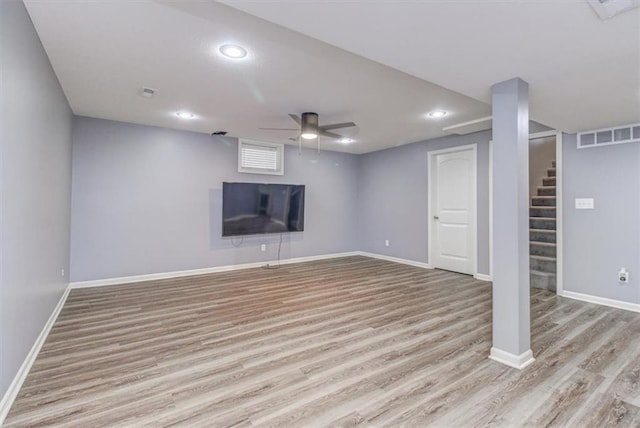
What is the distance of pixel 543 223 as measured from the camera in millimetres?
5230

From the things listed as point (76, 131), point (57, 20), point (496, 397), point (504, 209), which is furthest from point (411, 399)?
point (76, 131)

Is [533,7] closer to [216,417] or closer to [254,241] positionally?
[216,417]

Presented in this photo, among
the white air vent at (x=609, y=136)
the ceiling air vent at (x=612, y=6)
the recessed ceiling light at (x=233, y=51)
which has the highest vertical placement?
the recessed ceiling light at (x=233, y=51)

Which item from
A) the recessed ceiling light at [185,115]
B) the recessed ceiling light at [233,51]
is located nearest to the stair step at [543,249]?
the recessed ceiling light at [233,51]

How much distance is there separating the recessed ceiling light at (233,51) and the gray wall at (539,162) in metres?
6.39

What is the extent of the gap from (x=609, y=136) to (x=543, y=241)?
72.4 inches

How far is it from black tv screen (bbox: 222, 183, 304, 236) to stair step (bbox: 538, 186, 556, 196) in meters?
4.64

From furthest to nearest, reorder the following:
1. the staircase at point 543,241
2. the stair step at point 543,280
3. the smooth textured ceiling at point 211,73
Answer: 1. the staircase at point 543,241
2. the stair step at point 543,280
3. the smooth textured ceiling at point 211,73

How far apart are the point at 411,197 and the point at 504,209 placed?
3.82 metres

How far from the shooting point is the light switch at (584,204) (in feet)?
13.1

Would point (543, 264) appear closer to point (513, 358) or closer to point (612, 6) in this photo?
point (513, 358)

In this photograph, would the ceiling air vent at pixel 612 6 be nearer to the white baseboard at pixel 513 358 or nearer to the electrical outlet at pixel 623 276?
the white baseboard at pixel 513 358

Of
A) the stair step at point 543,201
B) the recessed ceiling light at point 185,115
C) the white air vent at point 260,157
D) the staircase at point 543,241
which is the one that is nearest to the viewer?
the recessed ceiling light at point 185,115

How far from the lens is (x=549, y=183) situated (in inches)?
245
